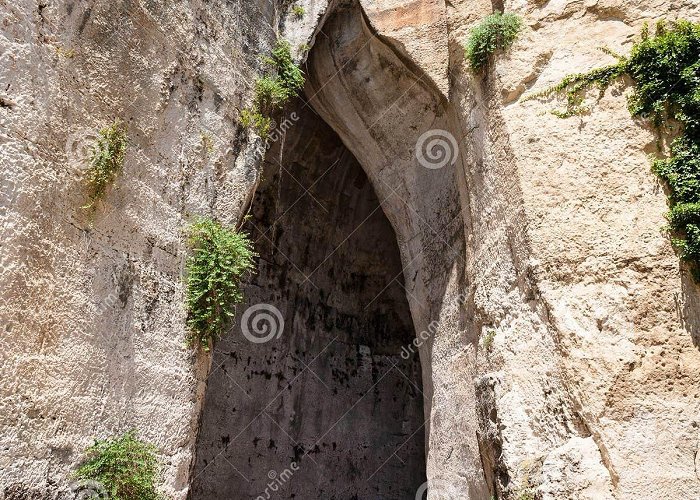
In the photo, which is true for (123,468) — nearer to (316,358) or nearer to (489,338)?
(489,338)

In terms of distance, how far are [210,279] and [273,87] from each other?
259 centimetres

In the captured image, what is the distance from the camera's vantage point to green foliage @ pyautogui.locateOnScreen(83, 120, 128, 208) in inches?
209

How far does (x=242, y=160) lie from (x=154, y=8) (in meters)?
1.74

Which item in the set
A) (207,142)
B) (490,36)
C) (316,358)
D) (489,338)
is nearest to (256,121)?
(207,142)

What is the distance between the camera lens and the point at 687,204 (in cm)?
515

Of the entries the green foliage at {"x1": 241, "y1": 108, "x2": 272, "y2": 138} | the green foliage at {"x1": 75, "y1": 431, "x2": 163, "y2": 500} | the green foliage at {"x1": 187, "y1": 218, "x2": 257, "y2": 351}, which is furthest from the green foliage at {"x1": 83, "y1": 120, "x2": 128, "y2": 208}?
the green foliage at {"x1": 75, "y1": 431, "x2": 163, "y2": 500}

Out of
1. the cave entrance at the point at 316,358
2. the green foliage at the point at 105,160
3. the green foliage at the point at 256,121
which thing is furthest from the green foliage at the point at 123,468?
the cave entrance at the point at 316,358

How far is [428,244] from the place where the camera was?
8547mm

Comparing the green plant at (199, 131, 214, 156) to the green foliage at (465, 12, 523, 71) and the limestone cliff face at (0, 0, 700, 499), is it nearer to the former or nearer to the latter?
the limestone cliff face at (0, 0, 700, 499)

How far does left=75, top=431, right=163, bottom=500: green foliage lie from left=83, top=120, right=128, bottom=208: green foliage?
6.38 feet

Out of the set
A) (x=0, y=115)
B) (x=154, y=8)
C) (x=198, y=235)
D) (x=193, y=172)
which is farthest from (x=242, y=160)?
(x=0, y=115)

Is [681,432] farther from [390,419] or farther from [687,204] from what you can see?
[390,419]

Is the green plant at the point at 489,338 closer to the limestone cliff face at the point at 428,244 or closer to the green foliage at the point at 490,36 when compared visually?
the limestone cliff face at the point at 428,244

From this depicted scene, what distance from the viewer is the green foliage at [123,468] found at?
4945mm
